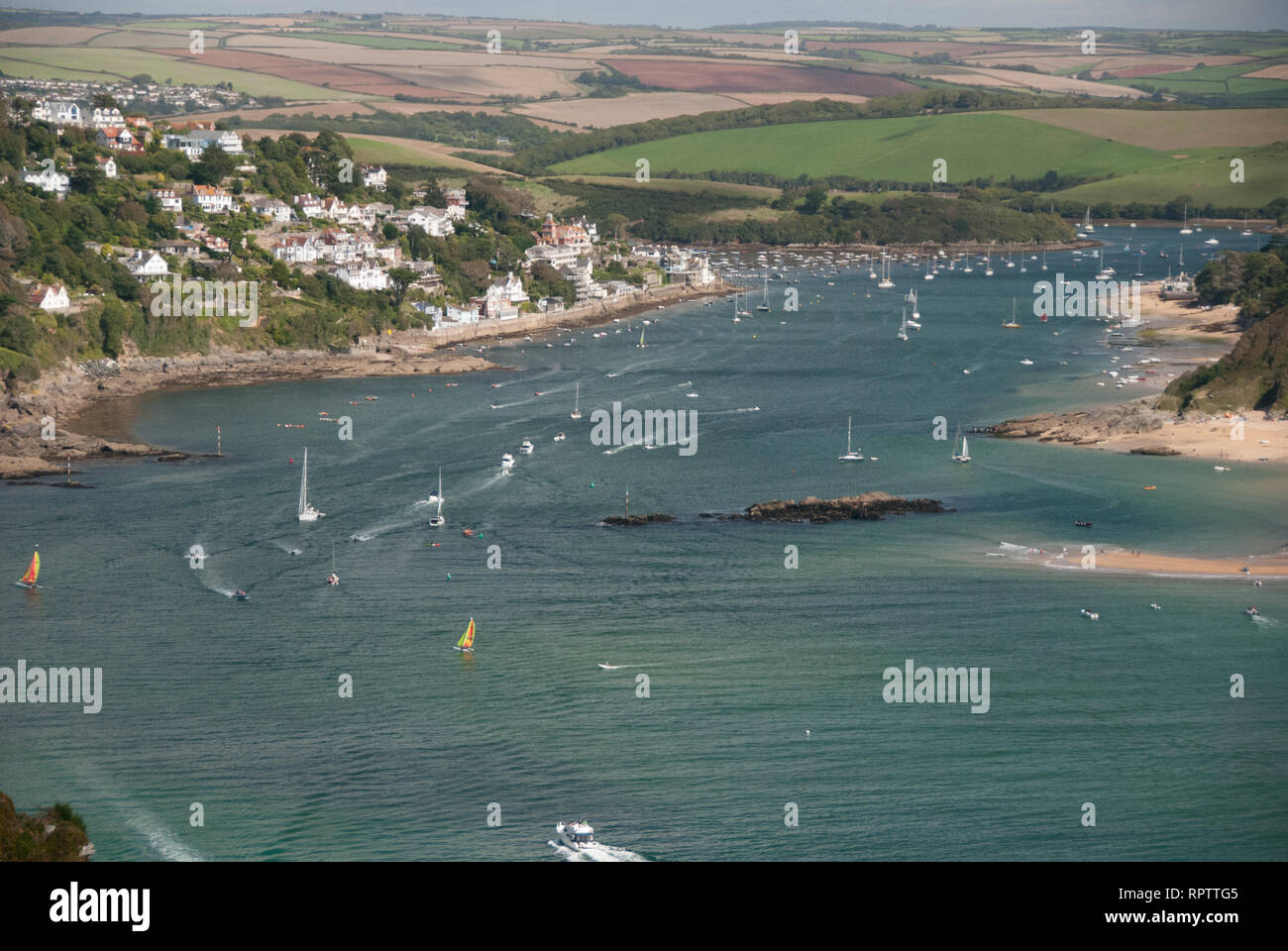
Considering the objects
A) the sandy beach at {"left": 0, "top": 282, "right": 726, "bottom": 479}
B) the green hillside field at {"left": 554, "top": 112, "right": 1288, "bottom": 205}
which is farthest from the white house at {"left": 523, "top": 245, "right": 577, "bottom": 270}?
the green hillside field at {"left": 554, "top": 112, "right": 1288, "bottom": 205}

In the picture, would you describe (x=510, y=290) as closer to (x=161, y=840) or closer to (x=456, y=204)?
(x=456, y=204)

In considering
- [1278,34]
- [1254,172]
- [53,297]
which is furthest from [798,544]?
[1278,34]

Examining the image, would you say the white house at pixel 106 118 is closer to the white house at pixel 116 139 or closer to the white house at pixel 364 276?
the white house at pixel 116 139

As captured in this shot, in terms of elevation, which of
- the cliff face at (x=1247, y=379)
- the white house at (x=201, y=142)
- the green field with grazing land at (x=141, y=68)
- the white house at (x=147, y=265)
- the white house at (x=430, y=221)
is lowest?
the cliff face at (x=1247, y=379)

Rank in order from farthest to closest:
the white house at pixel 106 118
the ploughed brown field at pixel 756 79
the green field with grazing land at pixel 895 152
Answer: the ploughed brown field at pixel 756 79, the green field with grazing land at pixel 895 152, the white house at pixel 106 118

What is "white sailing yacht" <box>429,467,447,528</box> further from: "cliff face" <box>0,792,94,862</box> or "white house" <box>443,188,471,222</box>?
"white house" <box>443,188,471,222</box>

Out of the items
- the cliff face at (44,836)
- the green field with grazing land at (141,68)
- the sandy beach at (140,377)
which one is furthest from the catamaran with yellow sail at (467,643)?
the green field with grazing land at (141,68)
